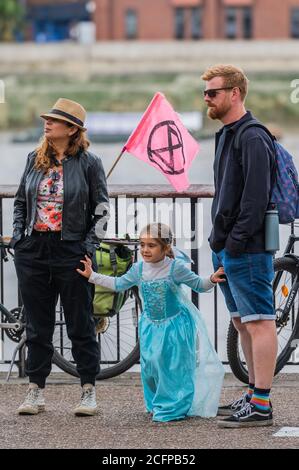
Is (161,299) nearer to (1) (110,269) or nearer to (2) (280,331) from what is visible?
(1) (110,269)

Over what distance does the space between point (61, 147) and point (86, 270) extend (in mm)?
649

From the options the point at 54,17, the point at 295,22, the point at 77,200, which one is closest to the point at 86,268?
the point at 77,200

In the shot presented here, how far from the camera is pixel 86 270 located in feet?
20.7

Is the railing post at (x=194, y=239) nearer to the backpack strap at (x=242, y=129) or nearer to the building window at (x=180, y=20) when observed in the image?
the backpack strap at (x=242, y=129)

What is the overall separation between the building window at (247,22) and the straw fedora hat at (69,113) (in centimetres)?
8521

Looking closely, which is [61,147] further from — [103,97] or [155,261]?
[103,97]

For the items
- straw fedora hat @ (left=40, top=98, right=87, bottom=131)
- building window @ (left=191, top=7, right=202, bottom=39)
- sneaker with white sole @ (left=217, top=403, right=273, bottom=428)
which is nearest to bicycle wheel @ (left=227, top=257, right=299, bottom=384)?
sneaker with white sole @ (left=217, top=403, right=273, bottom=428)

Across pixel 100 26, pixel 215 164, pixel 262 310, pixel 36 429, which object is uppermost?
pixel 100 26

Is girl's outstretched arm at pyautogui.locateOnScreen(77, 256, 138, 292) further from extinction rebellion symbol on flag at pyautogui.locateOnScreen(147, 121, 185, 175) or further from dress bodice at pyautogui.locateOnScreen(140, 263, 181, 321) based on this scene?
extinction rebellion symbol on flag at pyautogui.locateOnScreen(147, 121, 185, 175)

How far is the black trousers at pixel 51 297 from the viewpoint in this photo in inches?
250

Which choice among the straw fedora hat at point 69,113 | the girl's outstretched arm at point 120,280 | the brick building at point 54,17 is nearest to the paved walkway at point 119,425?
the girl's outstretched arm at point 120,280

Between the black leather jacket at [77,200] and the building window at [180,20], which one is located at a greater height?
the building window at [180,20]

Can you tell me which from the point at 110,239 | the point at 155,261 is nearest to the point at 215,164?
the point at 155,261

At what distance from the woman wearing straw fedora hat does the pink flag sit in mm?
703
